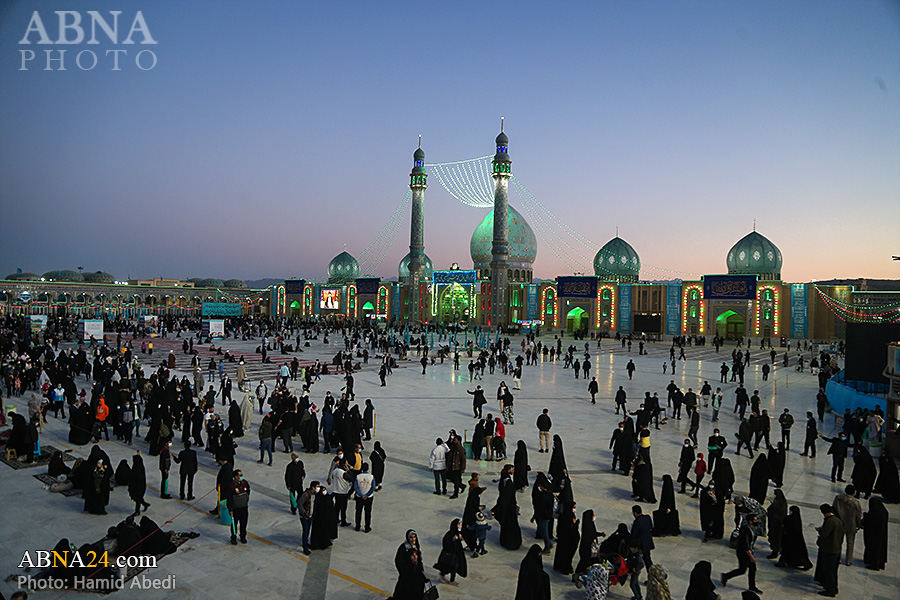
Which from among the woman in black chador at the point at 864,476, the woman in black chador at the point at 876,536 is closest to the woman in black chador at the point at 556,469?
the woman in black chador at the point at 876,536

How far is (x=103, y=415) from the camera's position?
1241 cm

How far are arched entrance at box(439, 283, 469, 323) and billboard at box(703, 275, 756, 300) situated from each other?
2370 cm

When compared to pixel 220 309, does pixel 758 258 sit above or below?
above

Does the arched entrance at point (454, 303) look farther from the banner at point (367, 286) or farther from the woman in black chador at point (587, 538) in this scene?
the woman in black chador at point (587, 538)

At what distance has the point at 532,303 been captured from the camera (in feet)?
177

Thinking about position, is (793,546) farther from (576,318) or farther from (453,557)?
(576,318)

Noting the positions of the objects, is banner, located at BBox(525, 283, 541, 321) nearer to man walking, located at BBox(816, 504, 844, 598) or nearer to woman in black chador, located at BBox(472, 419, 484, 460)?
woman in black chador, located at BBox(472, 419, 484, 460)

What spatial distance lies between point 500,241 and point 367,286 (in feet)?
58.2

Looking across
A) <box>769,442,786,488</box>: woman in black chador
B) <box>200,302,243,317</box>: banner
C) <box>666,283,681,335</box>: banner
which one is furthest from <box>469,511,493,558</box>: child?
<box>200,302,243,317</box>: banner

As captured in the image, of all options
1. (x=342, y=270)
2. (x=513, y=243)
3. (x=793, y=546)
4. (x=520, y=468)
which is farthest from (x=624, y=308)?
(x=793, y=546)

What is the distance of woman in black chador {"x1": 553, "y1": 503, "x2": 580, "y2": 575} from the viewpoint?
271 inches

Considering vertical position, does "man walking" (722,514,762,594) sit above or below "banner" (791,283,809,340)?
below

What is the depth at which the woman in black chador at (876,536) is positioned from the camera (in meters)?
7.17

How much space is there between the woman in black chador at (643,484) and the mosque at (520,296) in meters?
31.1
